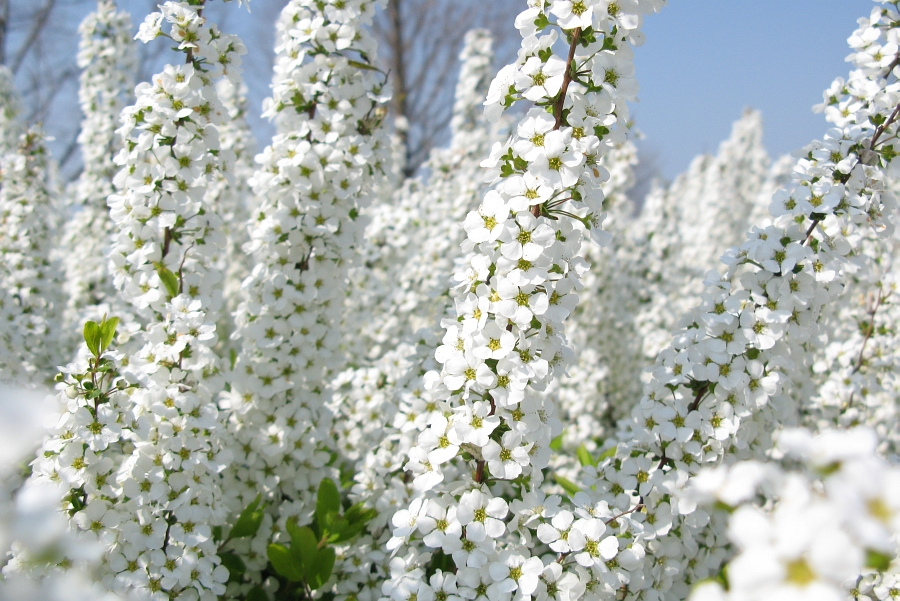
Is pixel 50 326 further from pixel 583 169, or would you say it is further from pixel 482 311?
pixel 583 169

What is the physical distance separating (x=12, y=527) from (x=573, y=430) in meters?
4.08

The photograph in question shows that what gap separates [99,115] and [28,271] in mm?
1778

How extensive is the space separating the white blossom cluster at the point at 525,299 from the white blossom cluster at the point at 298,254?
991 mm

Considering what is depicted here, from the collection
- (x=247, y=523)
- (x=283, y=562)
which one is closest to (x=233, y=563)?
(x=247, y=523)

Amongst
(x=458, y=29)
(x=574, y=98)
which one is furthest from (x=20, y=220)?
(x=458, y=29)

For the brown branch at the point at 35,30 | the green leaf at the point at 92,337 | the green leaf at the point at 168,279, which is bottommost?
the green leaf at the point at 92,337

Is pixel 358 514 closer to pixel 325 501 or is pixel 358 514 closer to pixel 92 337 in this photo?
pixel 325 501

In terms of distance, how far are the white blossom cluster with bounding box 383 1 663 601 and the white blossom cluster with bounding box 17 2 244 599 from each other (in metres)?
0.80

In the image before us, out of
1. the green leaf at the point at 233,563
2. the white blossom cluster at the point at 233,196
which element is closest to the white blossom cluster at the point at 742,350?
the green leaf at the point at 233,563

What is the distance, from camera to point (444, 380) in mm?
1823

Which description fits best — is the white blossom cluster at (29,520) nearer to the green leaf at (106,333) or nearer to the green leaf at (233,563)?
the green leaf at (106,333)

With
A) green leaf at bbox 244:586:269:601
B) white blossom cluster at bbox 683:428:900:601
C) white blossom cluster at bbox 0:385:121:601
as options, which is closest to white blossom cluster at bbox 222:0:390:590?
green leaf at bbox 244:586:269:601

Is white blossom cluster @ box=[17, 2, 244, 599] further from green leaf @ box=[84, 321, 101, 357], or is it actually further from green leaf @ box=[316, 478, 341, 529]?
green leaf @ box=[316, 478, 341, 529]

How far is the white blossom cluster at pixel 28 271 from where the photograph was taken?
11.2ft
